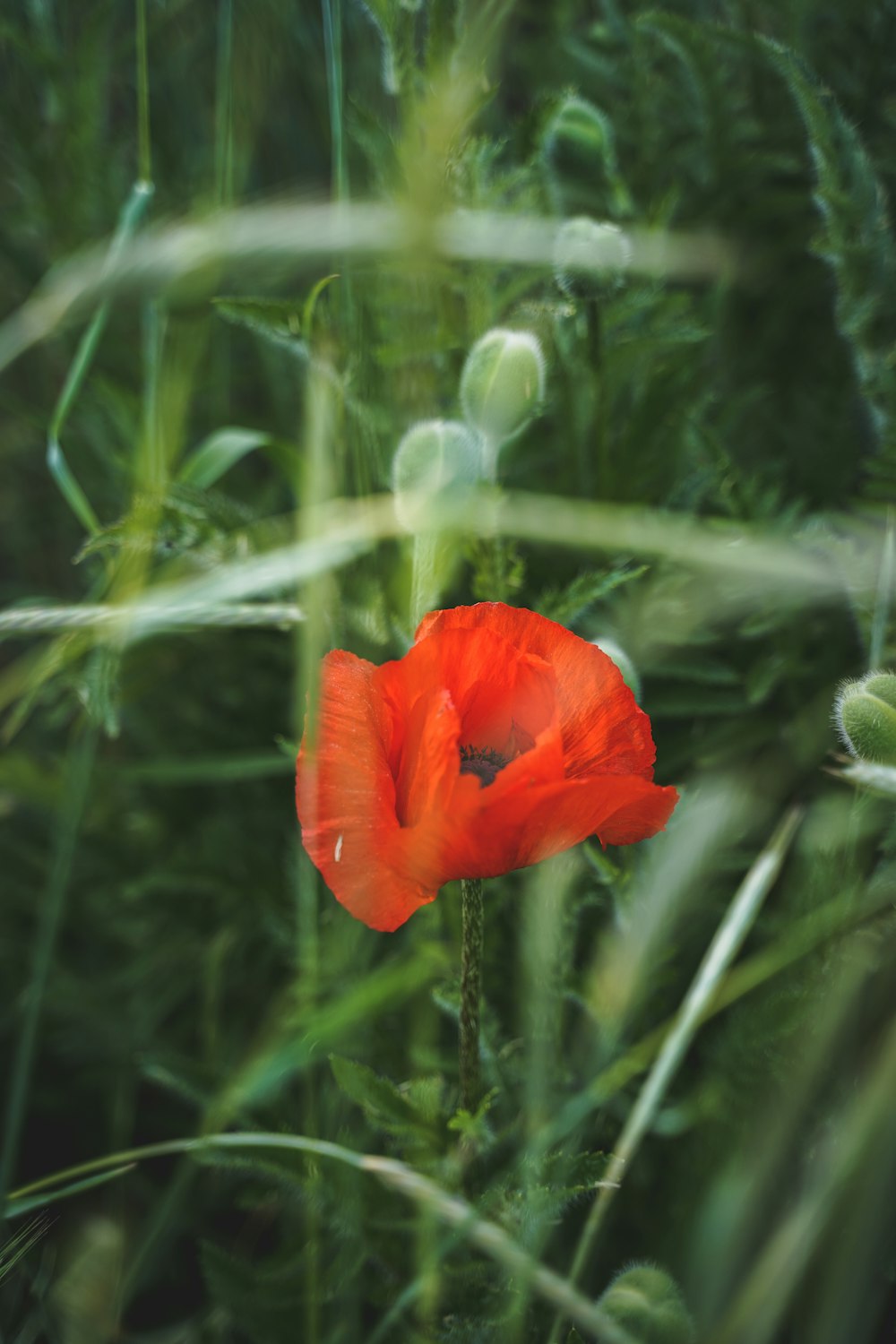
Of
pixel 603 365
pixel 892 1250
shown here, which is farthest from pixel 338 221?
pixel 892 1250

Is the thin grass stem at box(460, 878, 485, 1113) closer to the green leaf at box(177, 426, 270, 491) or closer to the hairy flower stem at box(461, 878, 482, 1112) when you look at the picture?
the hairy flower stem at box(461, 878, 482, 1112)

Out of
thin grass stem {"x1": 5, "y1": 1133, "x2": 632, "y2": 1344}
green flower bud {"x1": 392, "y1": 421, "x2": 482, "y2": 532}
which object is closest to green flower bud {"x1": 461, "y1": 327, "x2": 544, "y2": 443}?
green flower bud {"x1": 392, "y1": 421, "x2": 482, "y2": 532}

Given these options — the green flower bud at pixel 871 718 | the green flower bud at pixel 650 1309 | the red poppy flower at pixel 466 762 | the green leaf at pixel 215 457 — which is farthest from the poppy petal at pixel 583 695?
the green leaf at pixel 215 457

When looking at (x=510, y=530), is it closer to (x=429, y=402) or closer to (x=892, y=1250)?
(x=429, y=402)

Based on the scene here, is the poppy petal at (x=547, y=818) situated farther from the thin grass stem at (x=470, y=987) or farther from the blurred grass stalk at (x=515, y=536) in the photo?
the blurred grass stalk at (x=515, y=536)

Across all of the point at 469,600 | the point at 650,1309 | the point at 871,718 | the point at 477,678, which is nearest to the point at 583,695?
the point at 477,678
